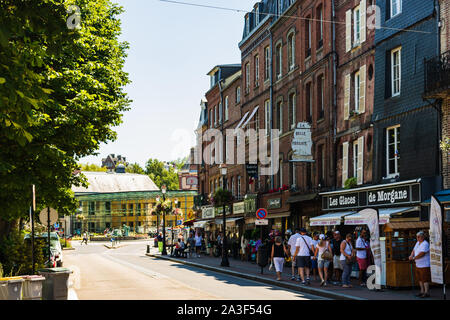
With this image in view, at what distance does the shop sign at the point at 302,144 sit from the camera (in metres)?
28.6

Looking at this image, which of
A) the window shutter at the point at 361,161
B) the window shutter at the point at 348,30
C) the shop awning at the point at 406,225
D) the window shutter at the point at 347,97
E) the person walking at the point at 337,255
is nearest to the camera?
the shop awning at the point at 406,225

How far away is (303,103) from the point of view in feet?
108

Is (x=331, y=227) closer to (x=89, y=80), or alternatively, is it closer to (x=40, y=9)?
(x=89, y=80)

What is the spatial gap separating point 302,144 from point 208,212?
26.0 metres

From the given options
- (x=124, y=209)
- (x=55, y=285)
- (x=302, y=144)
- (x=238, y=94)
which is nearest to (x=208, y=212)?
(x=238, y=94)

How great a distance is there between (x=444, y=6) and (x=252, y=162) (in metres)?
21.6

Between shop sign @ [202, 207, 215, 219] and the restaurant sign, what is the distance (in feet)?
81.8

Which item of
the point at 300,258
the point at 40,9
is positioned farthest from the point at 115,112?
the point at 40,9

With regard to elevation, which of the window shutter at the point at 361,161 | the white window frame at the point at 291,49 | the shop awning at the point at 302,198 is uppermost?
the white window frame at the point at 291,49

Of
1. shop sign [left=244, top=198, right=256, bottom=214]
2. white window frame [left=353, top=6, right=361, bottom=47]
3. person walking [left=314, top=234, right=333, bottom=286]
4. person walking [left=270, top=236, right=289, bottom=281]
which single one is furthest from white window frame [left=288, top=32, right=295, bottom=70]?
person walking [left=314, top=234, right=333, bottom=286]

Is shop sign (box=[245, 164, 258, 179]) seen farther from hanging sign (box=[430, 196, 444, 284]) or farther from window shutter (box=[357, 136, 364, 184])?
hanging sign (box=[430, 196, 444, 284])

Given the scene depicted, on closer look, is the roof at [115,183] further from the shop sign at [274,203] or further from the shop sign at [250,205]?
the shop sign at [274,203]

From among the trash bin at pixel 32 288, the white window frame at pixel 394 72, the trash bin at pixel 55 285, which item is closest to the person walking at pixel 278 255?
the white window frame at pixel 394 72

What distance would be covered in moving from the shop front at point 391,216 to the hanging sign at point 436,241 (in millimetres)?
3086
